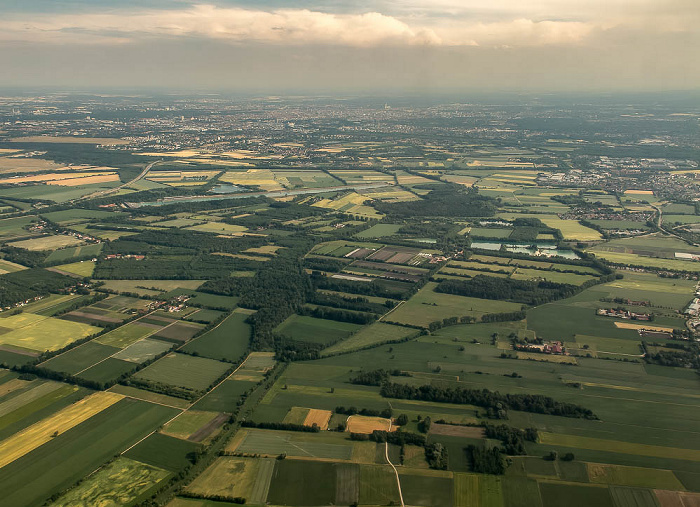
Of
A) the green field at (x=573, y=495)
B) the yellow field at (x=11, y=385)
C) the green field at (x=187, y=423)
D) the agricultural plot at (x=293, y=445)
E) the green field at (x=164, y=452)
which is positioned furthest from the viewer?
the yellow field at (x=11, y=385)

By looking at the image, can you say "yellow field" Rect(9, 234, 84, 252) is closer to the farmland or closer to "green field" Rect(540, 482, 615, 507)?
the farmland

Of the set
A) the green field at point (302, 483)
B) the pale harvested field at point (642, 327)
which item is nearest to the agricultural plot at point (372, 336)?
the green field at point (302, 483)

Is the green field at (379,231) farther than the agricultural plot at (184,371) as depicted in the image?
Yes

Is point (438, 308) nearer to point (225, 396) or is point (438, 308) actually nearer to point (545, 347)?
point (545, 347)

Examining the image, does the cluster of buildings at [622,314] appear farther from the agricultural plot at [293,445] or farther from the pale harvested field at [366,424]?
the agricultural plot at [293,445]

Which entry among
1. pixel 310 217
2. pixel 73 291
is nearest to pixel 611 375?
pixel 73 291
